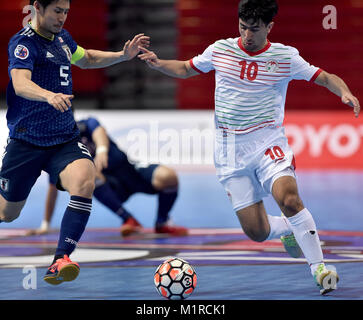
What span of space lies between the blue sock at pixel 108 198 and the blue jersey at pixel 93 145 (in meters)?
0.26

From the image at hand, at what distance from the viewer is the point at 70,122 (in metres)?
5.11

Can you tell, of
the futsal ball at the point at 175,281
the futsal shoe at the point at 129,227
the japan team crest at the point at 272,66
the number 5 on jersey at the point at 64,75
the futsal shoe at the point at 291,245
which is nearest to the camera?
the futsal ball at the point at 175,281

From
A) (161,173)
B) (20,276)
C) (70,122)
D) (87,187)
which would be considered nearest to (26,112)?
(70,122)

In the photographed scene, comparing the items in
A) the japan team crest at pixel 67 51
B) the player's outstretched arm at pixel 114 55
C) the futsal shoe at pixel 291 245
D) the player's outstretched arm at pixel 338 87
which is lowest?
the futsal shoe at pixel 291 245

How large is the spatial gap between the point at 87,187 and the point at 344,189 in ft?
19.3

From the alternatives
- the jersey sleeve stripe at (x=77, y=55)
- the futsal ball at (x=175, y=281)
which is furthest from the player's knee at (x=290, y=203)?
the jersey sleeve stripe at (x=77, y=55)

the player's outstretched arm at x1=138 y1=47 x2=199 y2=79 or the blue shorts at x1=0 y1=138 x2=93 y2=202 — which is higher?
the player's outstretched arm at x1=138 y1=47 x2=199 y2=79

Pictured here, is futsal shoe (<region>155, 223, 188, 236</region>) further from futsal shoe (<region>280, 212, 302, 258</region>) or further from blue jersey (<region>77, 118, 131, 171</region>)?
futsal shoe (<region>280, 212, 302, 258</region>)

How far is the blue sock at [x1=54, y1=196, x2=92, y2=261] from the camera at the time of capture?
4785 mm

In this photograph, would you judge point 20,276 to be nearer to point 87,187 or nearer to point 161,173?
point 87,187

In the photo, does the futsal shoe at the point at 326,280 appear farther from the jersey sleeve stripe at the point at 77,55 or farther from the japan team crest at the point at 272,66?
the jersey sleeve stripe at the point at 77,55

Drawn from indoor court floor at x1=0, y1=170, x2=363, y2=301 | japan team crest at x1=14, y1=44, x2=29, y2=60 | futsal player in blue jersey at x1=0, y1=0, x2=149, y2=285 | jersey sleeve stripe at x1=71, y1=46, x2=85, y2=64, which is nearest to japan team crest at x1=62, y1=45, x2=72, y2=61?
futsal player in blue jersey at x1=0, y1=0, x2=149, y2=285

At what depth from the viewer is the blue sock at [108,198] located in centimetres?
717

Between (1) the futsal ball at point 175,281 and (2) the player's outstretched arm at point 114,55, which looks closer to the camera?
(1) the futsal ball at point 175,281
